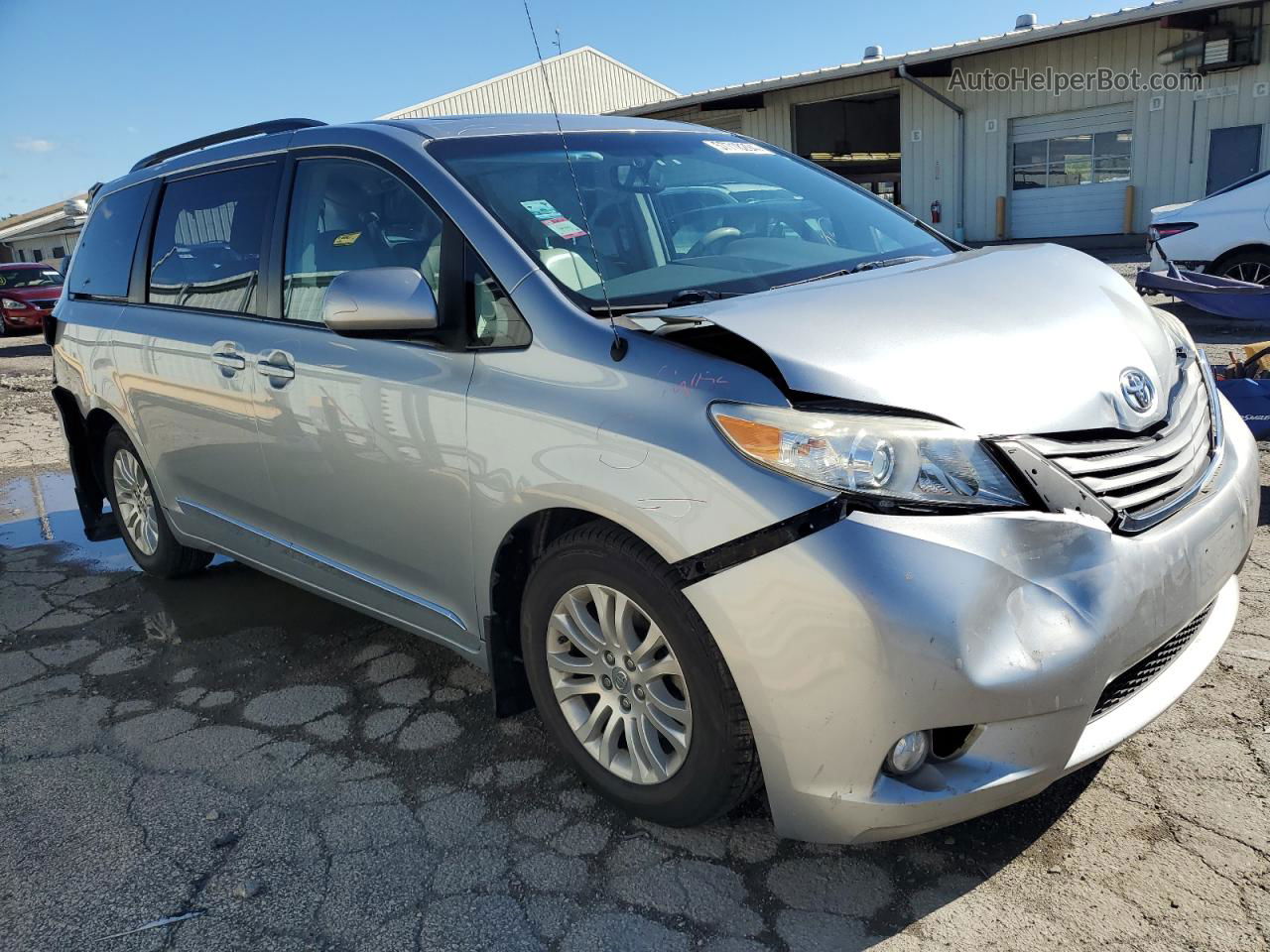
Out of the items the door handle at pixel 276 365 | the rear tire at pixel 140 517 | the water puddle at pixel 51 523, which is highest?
the door handle at pixel 276 365

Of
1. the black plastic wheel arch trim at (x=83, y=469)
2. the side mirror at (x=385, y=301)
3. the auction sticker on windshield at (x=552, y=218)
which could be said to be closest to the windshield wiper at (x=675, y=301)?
the auction sticker on windshield at (x=552, y=218)

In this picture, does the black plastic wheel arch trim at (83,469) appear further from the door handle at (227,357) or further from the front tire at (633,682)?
the front tire at (633,682)

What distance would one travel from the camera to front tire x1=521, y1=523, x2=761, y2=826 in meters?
2.15

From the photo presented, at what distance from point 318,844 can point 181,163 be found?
9.65 feet

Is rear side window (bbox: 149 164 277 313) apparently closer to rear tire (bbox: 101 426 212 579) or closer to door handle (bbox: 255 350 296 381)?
door handle (bbox: 255 350 296 381)

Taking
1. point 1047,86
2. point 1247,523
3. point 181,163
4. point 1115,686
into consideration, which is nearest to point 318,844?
point 1115,686

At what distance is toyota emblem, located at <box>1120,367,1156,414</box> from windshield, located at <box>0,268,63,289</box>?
21.9 metres

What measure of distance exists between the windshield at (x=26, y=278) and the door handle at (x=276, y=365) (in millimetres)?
19751

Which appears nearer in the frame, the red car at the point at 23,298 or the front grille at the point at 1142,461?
the front grille at the point at 1142,461

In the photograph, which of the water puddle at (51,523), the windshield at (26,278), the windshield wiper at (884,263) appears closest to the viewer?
the windshield wiper at (884,263)

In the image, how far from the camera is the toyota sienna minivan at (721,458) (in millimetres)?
1947

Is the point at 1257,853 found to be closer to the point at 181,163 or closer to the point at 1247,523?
the point at 1247,523

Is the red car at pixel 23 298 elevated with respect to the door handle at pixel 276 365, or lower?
lower

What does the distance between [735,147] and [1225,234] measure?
24.4 feet
